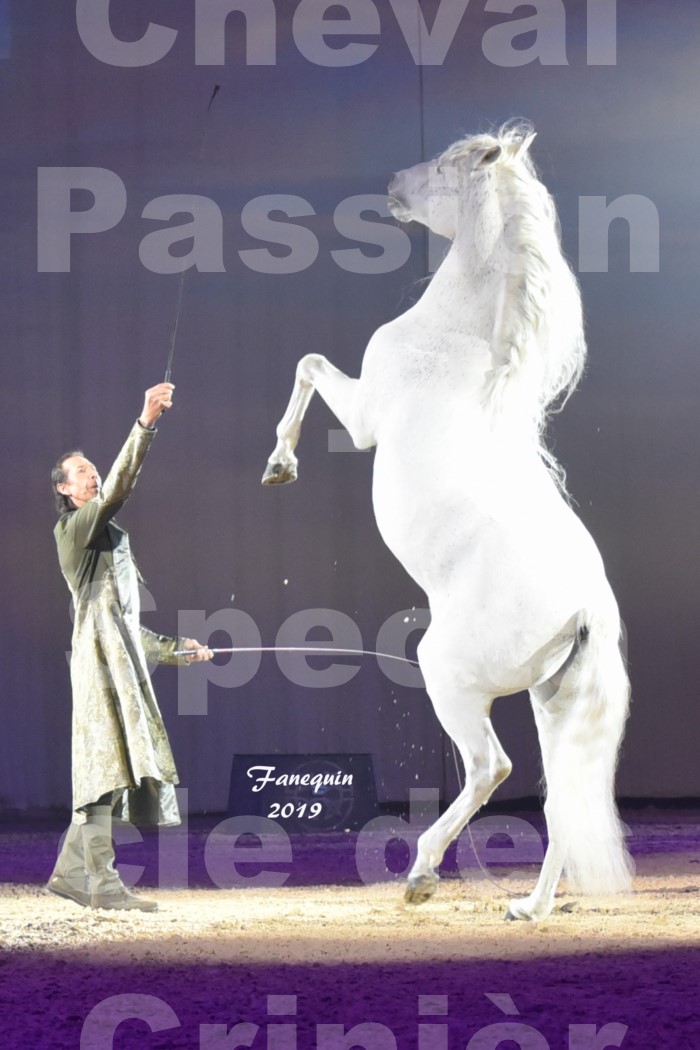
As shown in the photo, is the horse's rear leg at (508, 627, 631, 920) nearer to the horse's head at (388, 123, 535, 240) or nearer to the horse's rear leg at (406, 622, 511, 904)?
the horse's rear leg at (406, 622, 511, 904)

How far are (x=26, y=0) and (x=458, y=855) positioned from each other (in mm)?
4162

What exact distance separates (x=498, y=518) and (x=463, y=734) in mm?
488

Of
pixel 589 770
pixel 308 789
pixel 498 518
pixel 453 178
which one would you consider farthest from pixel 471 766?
pixel 308 789

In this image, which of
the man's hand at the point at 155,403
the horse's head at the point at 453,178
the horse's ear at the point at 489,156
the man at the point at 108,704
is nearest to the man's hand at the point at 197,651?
the man at the point at 108,704

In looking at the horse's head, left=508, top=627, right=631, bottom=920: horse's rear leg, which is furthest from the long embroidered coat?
left=508, top=627, right=631, bottom=920: horse's rear leg

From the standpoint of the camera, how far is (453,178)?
308cm

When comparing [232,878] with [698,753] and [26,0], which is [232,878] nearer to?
[698,753]

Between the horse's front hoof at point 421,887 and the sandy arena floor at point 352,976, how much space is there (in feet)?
0.22

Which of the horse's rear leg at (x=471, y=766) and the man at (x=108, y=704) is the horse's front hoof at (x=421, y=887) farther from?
the man at (x=108, y=704)

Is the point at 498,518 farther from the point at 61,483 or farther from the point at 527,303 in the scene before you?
the point at 61,483

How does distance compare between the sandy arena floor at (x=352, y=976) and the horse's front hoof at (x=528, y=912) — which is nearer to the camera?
the sandy arena floor at (x=352, y=976)

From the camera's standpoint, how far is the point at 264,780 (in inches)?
176

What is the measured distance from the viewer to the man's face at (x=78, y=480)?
11.0 ft

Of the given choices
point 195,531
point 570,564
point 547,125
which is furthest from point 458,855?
point 547,125
